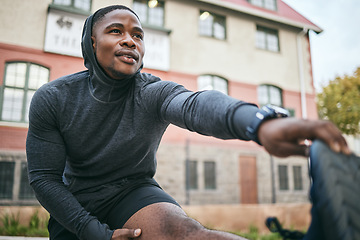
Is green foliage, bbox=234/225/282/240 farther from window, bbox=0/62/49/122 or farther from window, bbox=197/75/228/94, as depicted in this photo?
window, bbox=0/62/49/122

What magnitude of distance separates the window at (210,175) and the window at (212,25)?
467 centimetres

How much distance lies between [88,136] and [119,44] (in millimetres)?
505

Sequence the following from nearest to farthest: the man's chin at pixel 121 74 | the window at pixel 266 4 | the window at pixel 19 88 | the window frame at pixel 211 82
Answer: the man's chin at pixel 121 74
the window at pixel 19 88
the window frame at pixel 211 82
the window at pixel 266 4

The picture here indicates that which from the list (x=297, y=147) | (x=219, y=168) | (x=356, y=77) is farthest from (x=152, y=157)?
(x=356, y=77)

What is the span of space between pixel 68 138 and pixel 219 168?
8.74 m

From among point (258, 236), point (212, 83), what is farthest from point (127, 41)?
point (212, 83)

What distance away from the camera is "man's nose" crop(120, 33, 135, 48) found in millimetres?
1529

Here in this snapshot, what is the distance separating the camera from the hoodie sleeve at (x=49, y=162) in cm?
141

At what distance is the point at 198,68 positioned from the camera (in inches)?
406

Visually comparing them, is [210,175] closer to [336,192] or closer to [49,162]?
[49,162]

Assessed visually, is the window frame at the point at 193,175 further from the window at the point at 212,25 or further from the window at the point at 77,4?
the window at the point at 77,4

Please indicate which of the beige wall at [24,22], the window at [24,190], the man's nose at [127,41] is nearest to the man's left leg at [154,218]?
the man's nose at [127,41]

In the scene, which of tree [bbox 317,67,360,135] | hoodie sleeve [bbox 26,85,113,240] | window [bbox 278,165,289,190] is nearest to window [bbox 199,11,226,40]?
window [bbox 278,165,289,190]

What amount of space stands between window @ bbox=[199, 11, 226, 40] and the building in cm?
4
